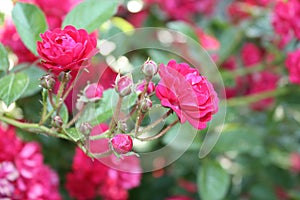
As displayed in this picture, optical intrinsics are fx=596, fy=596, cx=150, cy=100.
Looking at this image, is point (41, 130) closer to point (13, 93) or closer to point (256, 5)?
point (13, 93)

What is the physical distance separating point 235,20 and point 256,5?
0.22 feet

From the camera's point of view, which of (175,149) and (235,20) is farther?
(235,20)

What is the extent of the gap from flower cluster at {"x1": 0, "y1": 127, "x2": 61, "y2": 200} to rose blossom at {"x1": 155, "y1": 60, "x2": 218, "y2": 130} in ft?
1.07

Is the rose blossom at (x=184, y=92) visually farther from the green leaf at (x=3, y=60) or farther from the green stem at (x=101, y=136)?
the green leaf at (x=3, y=60)

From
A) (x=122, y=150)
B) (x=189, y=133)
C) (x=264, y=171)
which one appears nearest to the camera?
(x=122, y=150)

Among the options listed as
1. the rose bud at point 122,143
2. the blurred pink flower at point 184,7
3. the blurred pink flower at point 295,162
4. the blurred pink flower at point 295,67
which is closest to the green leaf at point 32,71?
the rose bud at point 122,143

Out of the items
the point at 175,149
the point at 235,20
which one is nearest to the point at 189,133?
the point at 175,149

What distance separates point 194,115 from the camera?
64cm

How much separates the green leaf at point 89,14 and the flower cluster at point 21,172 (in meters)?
0.21

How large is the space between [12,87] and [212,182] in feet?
1.46

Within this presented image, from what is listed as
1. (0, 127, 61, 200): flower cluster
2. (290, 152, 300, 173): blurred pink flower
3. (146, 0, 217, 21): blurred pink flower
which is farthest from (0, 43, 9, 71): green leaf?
(290, 152, 300, 173): blurred pink flower

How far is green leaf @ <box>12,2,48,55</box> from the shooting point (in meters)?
0.81

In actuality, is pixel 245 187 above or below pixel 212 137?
below

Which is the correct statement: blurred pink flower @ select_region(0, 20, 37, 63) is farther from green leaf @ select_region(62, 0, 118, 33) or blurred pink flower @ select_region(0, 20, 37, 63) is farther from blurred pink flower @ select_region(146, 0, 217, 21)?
blurred pink flower @ select_region(146, 0, 217, 21)
